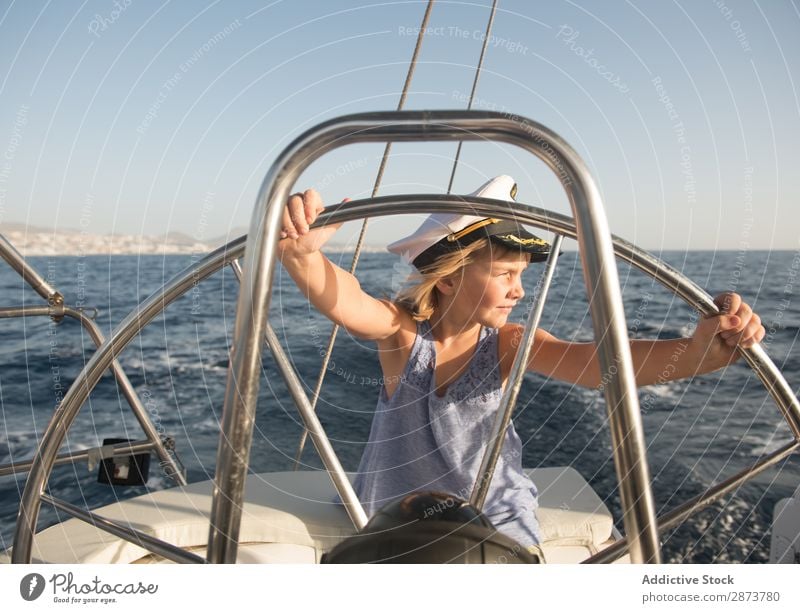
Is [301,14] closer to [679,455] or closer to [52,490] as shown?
[52,490]

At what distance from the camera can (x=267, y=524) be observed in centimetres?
95

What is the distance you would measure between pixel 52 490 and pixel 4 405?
114cm

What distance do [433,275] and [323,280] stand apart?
0.25 meters

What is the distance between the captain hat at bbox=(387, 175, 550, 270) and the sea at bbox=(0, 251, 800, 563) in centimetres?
13

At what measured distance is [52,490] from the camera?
2.26 meters

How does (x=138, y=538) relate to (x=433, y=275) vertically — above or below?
below

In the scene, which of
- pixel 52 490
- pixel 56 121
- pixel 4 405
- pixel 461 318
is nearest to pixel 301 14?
pixel 56 121
